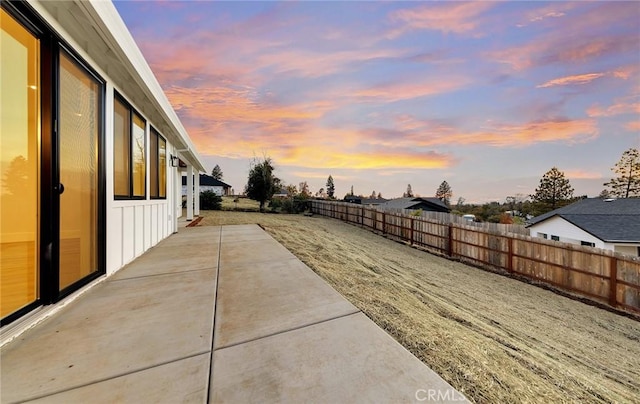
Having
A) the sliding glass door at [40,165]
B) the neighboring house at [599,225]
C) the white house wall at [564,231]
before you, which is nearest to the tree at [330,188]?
the white house wall at [564,231]

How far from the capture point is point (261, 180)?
19.0 m

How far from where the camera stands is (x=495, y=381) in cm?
150

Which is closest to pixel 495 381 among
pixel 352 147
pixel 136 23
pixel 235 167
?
pixel 136 23

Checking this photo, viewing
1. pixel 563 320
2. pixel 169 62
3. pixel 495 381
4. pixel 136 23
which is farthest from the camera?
pixel 169 62

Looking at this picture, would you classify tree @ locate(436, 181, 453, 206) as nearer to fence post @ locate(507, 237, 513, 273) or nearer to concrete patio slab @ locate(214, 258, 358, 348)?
fence post @ locate(507, 237, 513, 273)

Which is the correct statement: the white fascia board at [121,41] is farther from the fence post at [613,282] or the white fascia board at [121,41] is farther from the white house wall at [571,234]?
the white house wall at [571,234]

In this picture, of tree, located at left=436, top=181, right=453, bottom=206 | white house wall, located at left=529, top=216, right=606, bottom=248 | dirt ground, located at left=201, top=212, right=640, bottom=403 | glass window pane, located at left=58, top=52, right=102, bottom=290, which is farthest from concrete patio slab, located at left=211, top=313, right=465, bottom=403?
tree, located at left=436, top=181, right=453, bottom=206

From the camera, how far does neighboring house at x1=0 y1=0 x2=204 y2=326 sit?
69.6 inches

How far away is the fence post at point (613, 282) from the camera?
5.20 m

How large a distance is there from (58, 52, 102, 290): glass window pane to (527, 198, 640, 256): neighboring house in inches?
722

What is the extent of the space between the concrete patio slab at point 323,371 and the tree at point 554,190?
38.6 metres

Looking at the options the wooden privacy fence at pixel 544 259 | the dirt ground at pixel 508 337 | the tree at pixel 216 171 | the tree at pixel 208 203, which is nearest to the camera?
the dirt ground at pixel 508 337

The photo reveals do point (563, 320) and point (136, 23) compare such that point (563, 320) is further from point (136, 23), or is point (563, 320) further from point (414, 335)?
point (136, 23)

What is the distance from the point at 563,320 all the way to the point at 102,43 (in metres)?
8.39
